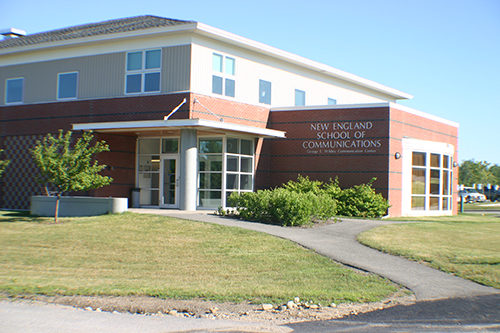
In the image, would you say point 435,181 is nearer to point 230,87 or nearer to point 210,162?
point 230,87

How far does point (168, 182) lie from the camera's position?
852 inches

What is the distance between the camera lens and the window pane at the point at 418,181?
2241 centimetres

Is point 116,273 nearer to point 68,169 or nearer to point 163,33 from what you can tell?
point 68,169

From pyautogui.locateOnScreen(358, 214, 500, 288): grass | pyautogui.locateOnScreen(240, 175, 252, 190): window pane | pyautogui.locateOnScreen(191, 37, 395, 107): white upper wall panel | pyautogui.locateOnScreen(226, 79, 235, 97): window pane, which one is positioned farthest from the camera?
pyautogui.locateOnScreen(240, 175, 252, 190): window pane

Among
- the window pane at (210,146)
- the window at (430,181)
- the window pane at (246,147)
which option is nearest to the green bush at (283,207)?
the window pane at (210,146)

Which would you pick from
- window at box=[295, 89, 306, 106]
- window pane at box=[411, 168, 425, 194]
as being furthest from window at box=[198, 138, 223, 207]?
window pane at box=[411, 168, 425, 194]

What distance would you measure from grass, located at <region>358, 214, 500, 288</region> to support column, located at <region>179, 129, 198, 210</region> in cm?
732

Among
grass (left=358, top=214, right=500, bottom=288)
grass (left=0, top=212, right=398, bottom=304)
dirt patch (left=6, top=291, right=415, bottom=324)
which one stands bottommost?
dirt patch (left=6, top=291, right=415, bottom=324)

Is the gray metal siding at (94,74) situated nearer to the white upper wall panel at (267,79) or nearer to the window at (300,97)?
the white upper wall panel at (267,79)

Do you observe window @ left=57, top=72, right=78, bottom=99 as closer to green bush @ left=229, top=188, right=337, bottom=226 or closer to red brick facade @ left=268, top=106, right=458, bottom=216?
red brick facade @ left=268, top=106, right=458, bottom=216

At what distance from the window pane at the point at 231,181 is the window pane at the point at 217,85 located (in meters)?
3.54

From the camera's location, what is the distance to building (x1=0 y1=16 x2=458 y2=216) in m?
20.0

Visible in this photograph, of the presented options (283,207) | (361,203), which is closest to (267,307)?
(283,207)

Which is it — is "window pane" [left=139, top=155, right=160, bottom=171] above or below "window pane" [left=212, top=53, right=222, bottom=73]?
below
